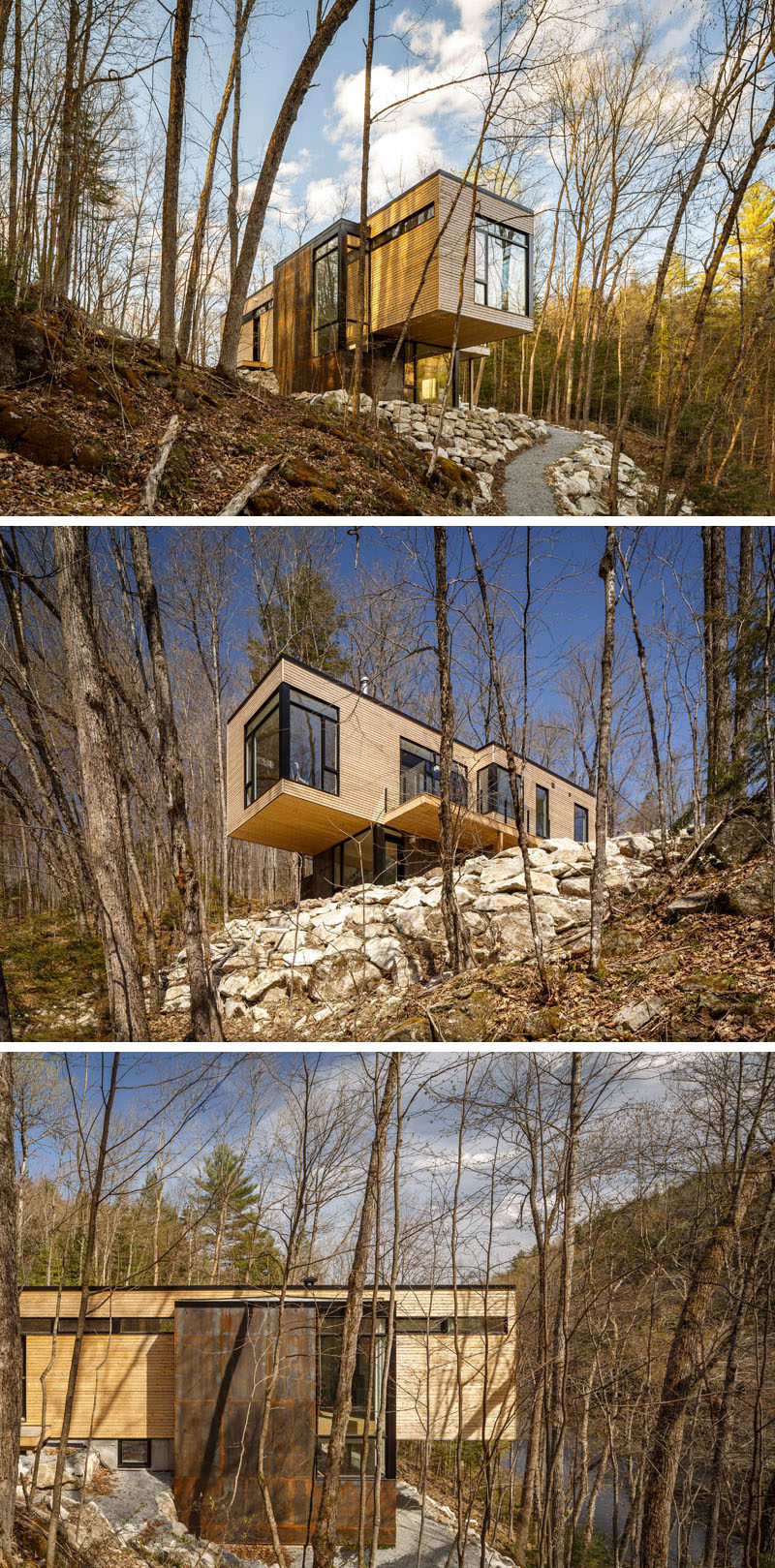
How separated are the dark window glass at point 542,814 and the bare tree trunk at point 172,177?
4.45 meters

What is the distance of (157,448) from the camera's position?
4.19 metres

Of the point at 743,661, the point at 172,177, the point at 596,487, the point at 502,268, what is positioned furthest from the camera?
the point at 502,268

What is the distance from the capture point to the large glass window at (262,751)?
298cm

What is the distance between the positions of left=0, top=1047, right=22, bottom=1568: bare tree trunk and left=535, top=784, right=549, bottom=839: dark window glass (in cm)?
243

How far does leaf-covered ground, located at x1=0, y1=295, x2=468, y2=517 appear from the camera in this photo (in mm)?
3811

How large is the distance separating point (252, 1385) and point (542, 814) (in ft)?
12.1

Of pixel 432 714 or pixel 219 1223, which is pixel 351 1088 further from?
pixel 432 714

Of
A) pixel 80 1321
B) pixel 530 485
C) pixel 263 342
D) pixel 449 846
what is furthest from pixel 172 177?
pixel 80 1321

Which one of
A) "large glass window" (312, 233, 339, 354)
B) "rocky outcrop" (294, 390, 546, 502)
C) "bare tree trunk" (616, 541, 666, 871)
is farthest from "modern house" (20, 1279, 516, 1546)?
"large glass window" (312, 233, 339, 354)

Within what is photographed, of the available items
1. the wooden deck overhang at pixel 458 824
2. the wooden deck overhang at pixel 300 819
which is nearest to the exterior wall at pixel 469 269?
the wooden deck overhang at pixel 458 824

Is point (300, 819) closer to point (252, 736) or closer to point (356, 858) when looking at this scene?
point (356, 858)

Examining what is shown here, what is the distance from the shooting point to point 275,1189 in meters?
4.48

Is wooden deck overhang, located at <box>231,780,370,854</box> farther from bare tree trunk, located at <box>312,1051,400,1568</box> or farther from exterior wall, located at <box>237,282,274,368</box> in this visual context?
exterior wall, located at <box>237,282,274,368</box>

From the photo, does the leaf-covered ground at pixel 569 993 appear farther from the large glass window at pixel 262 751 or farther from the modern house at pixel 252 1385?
the modern house at pixel 252 1385
